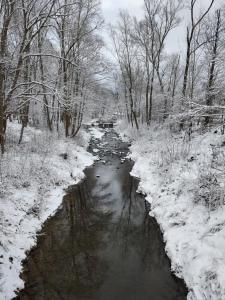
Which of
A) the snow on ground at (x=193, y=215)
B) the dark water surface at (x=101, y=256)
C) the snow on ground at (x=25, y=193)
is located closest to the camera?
the snow on ground at (x=193, y=215)

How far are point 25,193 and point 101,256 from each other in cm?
362

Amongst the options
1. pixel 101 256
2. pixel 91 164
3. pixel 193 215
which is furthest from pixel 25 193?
pixel 91 164

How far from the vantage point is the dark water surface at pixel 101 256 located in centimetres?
538

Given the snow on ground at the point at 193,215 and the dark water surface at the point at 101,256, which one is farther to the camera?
the dark water surface at the point at 101,256

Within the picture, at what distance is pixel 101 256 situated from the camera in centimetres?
663

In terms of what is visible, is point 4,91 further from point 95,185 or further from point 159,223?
point 159,223

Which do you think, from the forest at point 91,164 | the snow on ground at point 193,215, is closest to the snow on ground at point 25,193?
the forest at point 91,164

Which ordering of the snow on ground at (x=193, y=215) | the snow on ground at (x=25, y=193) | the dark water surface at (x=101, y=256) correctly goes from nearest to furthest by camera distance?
the snow on ground at (x=193, y=215), the dark water surface at (x=101, y=256), the snow on ground at (x=25, y=193)

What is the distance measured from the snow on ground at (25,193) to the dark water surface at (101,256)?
0.33 metres

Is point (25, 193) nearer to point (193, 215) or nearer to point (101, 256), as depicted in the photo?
point (101, 256)

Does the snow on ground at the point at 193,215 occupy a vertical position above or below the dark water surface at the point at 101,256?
above

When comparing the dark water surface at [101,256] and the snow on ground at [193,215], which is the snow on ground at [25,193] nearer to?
the dark water surface at [101,256]

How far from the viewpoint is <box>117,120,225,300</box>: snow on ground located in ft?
16.5

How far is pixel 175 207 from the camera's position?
25.8 ft
